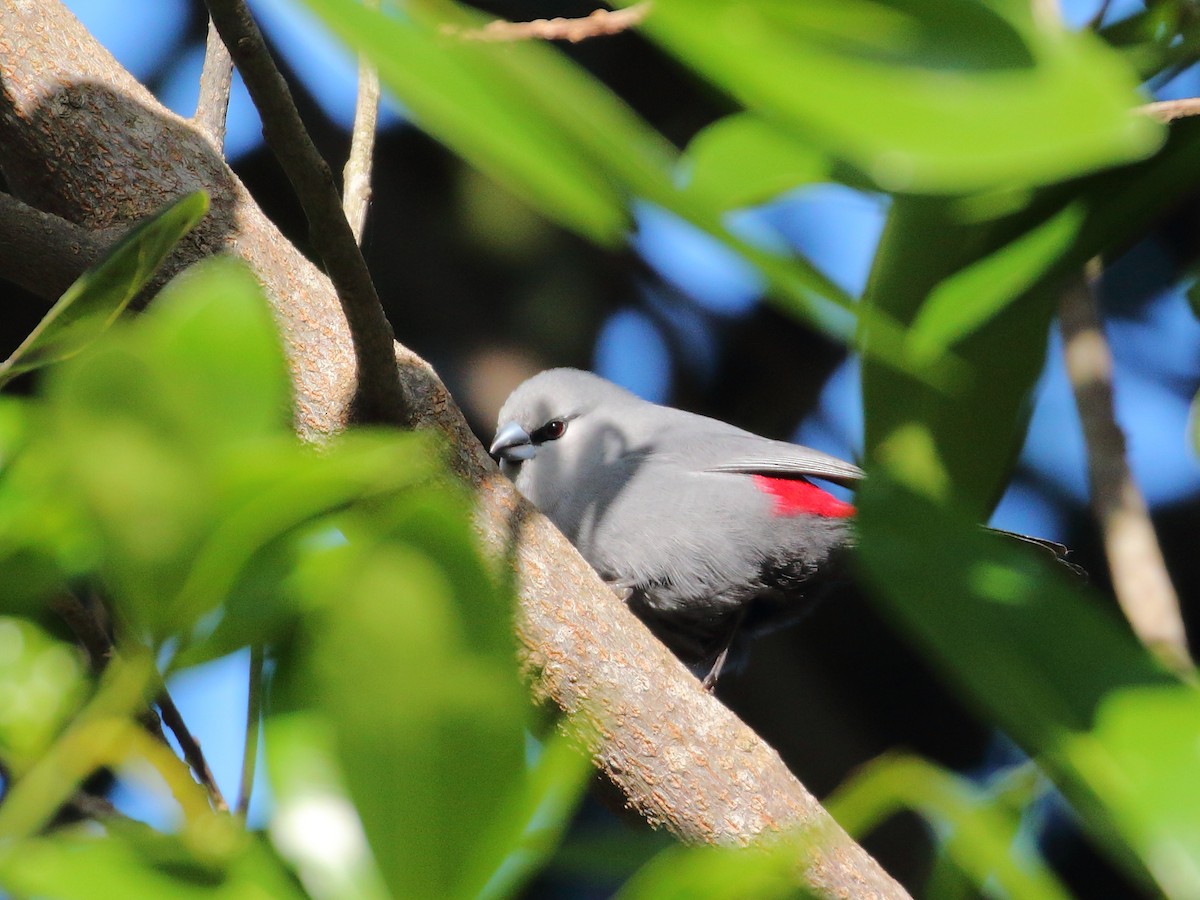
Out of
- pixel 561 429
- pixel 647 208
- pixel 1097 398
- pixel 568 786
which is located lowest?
pixel 561 429

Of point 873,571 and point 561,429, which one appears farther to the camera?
point 561,429

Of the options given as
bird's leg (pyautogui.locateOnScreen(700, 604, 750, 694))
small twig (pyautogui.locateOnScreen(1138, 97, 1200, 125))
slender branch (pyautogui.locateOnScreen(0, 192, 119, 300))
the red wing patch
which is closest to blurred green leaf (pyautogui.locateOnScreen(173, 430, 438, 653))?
small twig (pyautogui.locateOnScreen(1138, 97, 1200, 125))

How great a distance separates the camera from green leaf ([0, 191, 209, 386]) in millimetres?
465

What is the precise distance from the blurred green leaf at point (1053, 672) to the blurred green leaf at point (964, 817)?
3 centimetres

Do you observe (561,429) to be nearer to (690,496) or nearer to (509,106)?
(690,496)

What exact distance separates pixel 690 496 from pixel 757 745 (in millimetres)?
1472

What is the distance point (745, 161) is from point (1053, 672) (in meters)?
0.20

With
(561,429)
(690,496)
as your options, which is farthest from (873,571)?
(561,429)

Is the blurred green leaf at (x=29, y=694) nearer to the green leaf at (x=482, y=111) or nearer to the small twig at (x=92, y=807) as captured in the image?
the small twig at (x=92, y=807)

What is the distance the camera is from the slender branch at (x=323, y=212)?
739mm

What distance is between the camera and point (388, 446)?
1.16ft

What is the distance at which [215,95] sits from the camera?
1.91 meters

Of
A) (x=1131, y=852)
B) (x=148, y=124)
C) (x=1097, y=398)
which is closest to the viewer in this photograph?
(x=1131, y=852)

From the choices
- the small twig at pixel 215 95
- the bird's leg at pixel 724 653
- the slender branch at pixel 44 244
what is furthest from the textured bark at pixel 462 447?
the bird's leg at pixel 724 653
